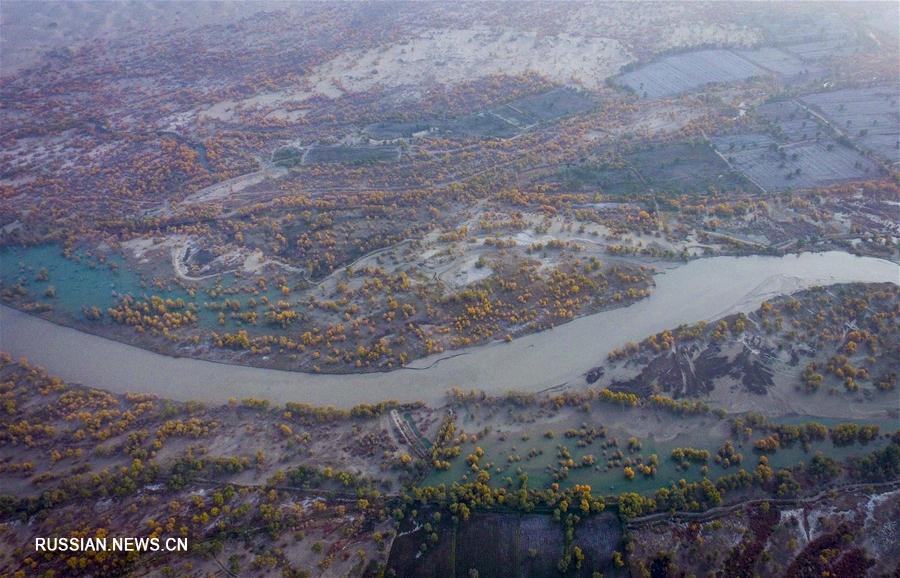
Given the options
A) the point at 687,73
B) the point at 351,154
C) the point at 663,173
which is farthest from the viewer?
the point at 687,73

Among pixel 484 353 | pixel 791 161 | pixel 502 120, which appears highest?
pixel 502 120

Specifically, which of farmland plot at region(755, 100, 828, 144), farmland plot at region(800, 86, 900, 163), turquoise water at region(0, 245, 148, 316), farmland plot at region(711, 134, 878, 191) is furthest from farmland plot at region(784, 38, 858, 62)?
turquoise water at region(0, 245, 148, 316)

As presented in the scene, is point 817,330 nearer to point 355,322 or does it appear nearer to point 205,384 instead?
point 355,322

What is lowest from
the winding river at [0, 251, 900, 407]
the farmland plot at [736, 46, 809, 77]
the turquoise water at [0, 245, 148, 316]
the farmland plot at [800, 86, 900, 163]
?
the winding river at [0, 251, 900, 407]

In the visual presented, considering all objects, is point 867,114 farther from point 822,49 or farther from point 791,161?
point 822,49

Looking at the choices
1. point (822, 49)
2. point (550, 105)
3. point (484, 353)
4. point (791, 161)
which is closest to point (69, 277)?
point (484, 353)

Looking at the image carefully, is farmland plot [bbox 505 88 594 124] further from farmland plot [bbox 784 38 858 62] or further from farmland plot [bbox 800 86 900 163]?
farmland plot [bbox 784 38 858 62]

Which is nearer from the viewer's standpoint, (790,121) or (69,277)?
(69,277)

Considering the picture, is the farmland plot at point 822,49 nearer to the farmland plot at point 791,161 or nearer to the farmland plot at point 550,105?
the farmland plot at point 791,161
